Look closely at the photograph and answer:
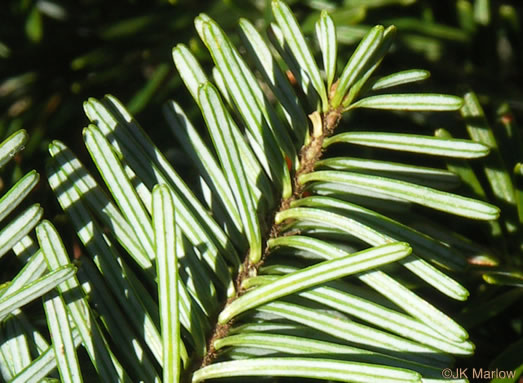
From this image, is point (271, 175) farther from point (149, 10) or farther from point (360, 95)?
point (149, 10)

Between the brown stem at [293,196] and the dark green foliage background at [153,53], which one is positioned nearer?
the brown stem at [293,196]

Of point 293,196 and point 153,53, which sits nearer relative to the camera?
point 293,196

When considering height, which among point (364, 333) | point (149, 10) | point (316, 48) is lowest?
point (364, 333)

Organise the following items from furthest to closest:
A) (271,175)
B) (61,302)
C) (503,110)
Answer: (503,110)
(271,175)
(61,302)

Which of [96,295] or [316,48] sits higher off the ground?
[316,48]

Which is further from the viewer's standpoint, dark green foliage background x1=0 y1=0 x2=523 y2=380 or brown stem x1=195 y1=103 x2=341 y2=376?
dark green foliage background x1=0 y1=0 x2=523 y2=380

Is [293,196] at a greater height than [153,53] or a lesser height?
lesser

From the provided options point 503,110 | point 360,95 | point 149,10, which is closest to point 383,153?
point 503,110

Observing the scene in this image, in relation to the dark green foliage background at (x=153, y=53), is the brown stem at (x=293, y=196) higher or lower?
lower
